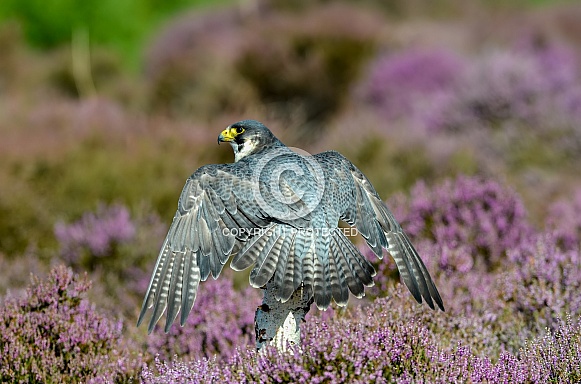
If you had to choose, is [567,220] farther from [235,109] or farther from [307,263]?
[235,109]

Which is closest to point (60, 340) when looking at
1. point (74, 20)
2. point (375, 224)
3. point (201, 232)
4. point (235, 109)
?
point (201, 232)

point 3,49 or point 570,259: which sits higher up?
point 3,49

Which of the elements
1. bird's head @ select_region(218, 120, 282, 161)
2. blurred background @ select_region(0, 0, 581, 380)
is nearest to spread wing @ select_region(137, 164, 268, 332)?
bird's head @ select_region(218, 120, 282, 161)

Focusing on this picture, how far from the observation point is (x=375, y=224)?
3.94 metres

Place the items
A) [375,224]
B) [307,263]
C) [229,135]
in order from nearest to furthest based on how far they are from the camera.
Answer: [307,263] < [375,224] < [229,135]

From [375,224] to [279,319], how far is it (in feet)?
2.38

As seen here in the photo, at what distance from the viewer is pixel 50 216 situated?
7.44m

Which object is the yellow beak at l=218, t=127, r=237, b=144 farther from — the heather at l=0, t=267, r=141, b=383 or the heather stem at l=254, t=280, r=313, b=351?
the heather at l=0, t=267, r=141, b=383

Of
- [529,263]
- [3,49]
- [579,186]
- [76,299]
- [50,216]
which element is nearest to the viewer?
[76,299]

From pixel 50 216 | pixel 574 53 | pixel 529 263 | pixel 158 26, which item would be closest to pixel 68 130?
pixel 50 216

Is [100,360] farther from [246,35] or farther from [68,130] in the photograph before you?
[246,35]

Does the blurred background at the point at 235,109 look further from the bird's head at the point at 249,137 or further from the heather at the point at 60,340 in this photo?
the bird's head at the point at 249,137

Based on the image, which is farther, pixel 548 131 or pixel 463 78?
pixel 463 78

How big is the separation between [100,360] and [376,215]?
1.54 meters
